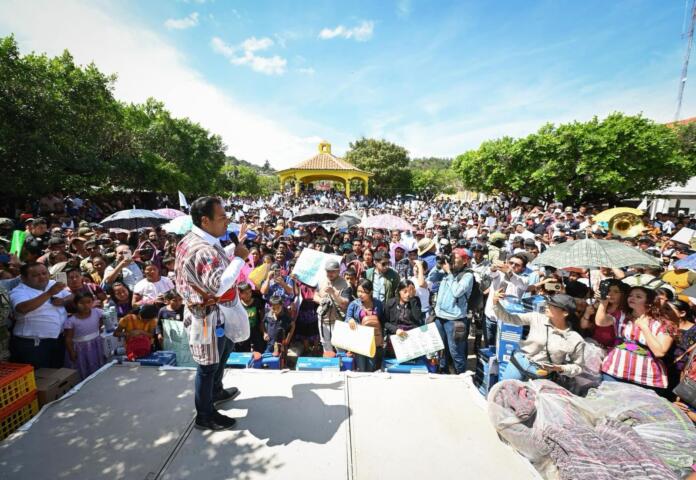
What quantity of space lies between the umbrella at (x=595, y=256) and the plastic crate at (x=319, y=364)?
2949 millimetres

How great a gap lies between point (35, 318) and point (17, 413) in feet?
3.69

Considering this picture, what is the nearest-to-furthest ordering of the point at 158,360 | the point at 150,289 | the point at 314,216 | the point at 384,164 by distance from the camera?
the point at 158,360 < the point at 150,289 < the point at 314,216 < the point at 384,164

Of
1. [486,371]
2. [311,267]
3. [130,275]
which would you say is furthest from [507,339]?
[130,275]

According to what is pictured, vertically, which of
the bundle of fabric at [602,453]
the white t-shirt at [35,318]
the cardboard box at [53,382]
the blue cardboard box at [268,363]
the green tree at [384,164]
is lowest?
the blue cardboard box at [268,363]

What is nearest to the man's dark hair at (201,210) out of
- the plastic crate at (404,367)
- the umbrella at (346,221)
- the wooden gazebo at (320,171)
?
the plastic crate at (404,367)

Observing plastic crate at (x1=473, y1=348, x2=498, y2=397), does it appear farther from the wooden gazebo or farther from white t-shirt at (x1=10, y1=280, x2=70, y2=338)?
the wooden gazebo

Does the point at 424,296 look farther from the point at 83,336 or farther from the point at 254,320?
the point at 83,336

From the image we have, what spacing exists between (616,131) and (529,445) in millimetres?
23016

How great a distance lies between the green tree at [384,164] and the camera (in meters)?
39.8

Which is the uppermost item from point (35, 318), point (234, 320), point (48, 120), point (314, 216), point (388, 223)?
point (48, 120)

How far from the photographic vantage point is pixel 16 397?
2.45 metres

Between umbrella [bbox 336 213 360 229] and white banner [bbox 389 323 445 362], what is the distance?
22.8ft

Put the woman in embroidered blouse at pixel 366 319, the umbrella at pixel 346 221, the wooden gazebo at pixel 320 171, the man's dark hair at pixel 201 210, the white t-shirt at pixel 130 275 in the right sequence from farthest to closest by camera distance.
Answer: the wooden gazebo at pixel 320 171 < the umbrella at pixel 346 221 < the white t-shirt at pixel 130 275 < the woman in embroidered blouse at pixel 366 319 < the man's dark hair at pixel 201 210

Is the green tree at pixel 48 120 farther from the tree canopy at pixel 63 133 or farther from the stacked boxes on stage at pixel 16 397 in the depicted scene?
the stacked boxes on stage at pixel 16 397
